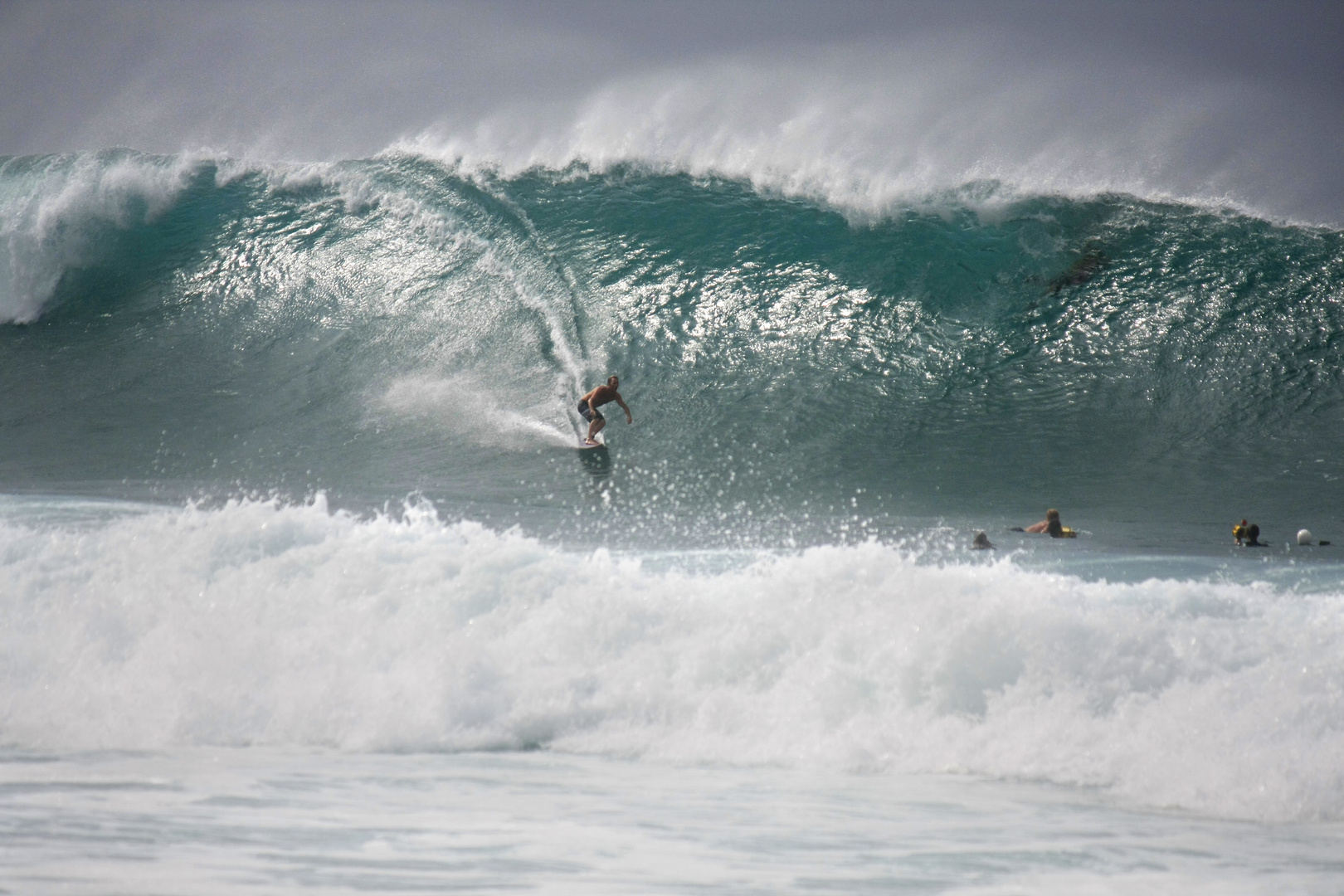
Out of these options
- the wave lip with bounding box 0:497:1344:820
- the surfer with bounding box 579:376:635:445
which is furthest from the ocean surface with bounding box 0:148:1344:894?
the surfer with bounding box 579:376:635:445

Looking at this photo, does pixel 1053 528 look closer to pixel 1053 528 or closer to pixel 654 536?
pixel 1053 528

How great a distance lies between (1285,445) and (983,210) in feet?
16.2

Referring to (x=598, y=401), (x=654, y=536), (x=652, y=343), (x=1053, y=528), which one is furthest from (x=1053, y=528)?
(x=652, y=343)

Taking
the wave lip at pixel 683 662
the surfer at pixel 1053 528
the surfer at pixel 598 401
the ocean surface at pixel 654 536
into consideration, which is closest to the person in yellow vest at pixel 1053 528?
the surfer at pixel 1053 528

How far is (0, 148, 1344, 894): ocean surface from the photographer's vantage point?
361cm

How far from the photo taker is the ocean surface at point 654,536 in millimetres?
3607

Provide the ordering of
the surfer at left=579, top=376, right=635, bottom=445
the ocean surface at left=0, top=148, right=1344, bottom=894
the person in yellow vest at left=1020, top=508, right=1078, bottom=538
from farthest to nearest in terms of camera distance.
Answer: the surfer at left=579, top=376, right=635, bottom=445, the person in yellow vest at left=1020, top=508, right=1078, bottom=538, the ocean surface at left=0, top=148, right=1344, bottom=894

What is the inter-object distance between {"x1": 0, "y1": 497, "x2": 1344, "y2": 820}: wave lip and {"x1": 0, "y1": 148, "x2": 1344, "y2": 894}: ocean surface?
0.02 m

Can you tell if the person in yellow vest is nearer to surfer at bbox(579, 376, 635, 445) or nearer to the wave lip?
the wave lip

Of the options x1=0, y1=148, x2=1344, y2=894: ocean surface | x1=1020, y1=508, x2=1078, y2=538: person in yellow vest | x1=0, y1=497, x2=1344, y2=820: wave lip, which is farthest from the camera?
x1=1020, y1=508, x2=1078, y2=538: person in yellow vest

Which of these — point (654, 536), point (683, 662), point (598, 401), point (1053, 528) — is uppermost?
point (598, 401)

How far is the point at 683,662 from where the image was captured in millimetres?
5055

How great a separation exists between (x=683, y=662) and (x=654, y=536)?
122 inches

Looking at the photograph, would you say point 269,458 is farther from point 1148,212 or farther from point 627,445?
point 1148,212
